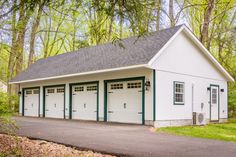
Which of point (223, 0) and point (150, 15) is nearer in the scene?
point (150, 15)

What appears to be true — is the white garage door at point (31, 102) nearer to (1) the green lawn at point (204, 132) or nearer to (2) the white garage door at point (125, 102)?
(2) the white garage door at point (125, 102)

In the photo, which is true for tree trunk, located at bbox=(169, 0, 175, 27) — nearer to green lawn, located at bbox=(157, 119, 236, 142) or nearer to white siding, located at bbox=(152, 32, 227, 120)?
white siding, located at bbox=(152, 32, 227, 120)

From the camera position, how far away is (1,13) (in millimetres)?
8617

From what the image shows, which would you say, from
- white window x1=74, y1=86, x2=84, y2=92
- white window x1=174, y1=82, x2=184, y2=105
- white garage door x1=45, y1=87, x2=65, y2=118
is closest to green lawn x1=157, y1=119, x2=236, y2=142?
white window x1=174, y1=82, x2=184, y2=105

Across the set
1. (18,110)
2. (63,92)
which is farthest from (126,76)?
(18,110)

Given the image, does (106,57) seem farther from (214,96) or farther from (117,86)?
(214,96)

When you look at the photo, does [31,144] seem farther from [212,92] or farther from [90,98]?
[212,92]

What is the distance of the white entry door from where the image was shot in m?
18.4

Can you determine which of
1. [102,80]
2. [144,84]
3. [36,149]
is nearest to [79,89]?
[102,80]

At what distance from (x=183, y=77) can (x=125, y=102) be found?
3306 mm

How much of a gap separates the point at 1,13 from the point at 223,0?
840 inches

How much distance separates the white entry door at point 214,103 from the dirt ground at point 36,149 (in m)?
12.0

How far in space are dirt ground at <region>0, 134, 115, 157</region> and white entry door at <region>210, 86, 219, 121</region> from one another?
1204 centimetres

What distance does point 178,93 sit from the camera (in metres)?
15.7
